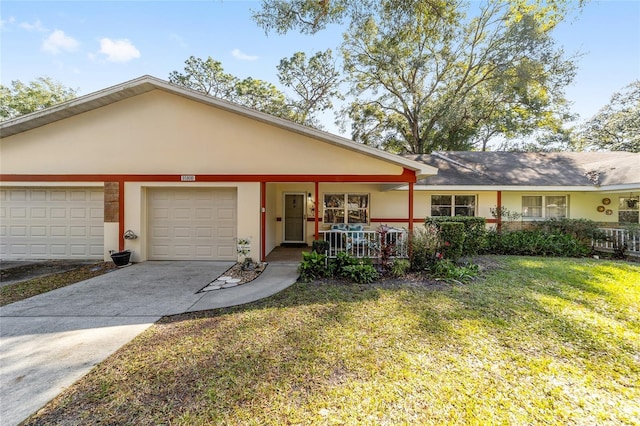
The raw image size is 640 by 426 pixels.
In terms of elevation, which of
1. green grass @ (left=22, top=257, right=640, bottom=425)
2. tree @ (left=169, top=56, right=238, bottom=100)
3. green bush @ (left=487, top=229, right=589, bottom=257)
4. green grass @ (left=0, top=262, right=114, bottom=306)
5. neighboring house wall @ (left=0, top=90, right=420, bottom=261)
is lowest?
green grass @ (left=22, top=257, right=640, bottom=425)

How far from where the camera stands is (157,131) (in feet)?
25.4

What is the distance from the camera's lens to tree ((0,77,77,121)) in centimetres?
1928

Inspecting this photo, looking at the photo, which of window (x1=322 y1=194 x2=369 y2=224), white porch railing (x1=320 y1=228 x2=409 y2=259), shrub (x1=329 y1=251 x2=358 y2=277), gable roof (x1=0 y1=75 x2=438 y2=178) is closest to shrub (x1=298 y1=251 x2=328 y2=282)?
shrub (x1=329 y1=251 x2=358 y2=277)

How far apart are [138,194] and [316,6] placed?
840cm

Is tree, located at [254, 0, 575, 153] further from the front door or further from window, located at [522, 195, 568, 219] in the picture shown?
window, located at [522, 195, 568, 219]

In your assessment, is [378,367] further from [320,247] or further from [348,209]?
[348,209]

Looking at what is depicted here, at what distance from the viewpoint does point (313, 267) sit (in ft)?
21.0

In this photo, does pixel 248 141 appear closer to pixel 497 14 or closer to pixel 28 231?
pixel 28 231

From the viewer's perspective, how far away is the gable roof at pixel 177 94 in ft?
23.6

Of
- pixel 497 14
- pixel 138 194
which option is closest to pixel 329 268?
pixel 138 194

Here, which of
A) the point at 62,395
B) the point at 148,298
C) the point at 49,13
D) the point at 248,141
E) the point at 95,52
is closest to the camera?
the point at 62,395

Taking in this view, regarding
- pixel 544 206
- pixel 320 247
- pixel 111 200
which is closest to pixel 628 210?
pixel 544 206

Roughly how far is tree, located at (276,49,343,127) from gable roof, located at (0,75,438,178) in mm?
14406

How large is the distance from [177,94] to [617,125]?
33.6 metres
